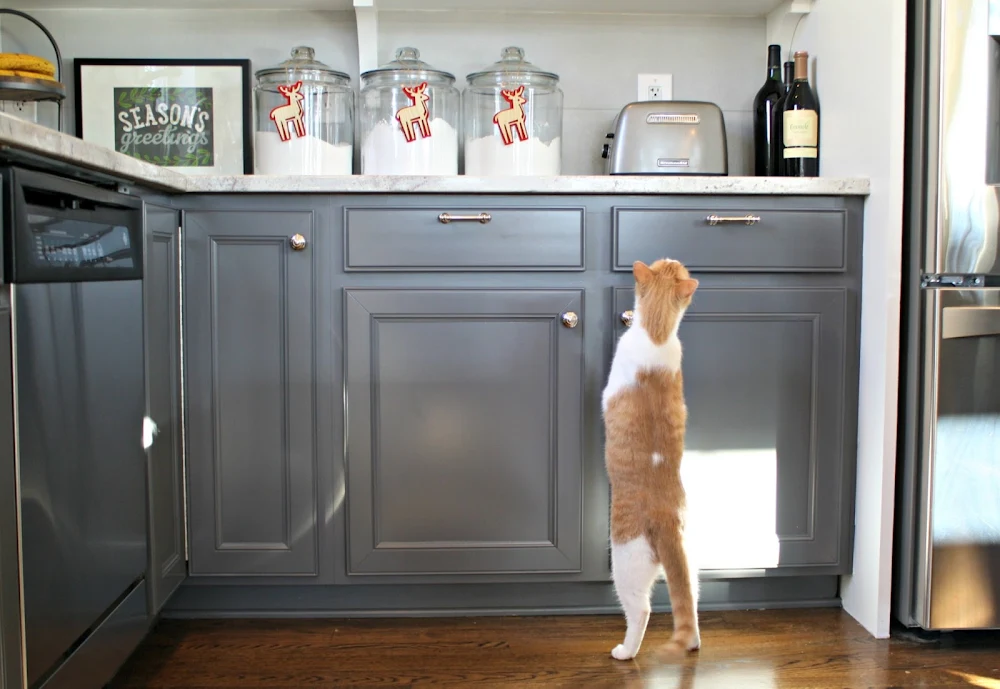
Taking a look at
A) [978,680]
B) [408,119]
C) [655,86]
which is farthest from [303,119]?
[978,680]

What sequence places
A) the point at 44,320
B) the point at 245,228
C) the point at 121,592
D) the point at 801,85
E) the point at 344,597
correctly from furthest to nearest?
the point at 801,85 → the point at 344,597 → the point at 245,228 → the point at 121,592 → the point at 44,320

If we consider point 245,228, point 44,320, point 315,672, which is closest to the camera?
point 44,320

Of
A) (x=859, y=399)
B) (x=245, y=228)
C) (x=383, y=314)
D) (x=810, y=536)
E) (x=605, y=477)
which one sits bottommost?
(x=810, y=536)

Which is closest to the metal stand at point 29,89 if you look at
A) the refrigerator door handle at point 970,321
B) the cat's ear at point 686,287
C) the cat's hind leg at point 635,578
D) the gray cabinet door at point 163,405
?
the gray cabinet door at point 163,405

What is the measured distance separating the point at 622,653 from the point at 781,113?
131 cm

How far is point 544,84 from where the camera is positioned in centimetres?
220

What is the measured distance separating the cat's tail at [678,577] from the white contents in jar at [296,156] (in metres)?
1.14

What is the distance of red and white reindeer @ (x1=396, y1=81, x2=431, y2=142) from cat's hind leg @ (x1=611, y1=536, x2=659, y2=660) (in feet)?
3.45

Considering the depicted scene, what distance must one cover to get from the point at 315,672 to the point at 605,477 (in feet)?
2.29

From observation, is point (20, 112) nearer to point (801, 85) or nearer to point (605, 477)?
point (605, 477)

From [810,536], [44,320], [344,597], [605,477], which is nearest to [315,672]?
[344,597]

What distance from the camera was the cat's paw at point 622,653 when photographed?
5.56 feet

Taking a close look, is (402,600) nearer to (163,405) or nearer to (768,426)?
(163,405)

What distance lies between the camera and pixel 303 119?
6.89 ft
